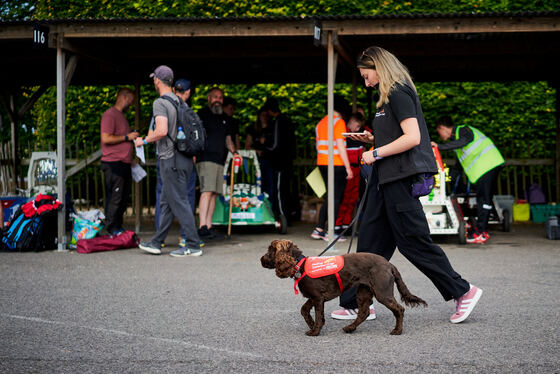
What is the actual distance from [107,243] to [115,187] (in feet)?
3.08

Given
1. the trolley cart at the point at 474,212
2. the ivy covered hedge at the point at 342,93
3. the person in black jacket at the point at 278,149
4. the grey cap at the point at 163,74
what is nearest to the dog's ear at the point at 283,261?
the grey cap at the point at 163,74

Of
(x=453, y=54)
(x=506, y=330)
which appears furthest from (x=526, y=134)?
(x=506, y=330)

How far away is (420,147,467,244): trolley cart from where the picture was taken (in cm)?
1023

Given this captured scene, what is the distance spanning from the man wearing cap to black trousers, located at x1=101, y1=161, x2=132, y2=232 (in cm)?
154

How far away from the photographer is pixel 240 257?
29.9ft

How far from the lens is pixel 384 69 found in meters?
5.03

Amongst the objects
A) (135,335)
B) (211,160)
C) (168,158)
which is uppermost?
(211,160)

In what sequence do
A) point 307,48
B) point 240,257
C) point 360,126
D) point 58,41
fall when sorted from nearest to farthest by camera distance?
point 240,257 < point 58,41 < point 360,126 < point 307,48

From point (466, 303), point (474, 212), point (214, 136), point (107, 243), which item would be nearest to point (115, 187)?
point (107, 243)

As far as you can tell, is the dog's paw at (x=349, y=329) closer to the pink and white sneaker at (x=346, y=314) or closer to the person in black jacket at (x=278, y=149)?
the pink and white sneaker at (x=346, y=314)

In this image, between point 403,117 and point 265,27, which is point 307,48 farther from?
point 403,117

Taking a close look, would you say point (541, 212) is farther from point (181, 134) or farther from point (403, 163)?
point (403, 163)

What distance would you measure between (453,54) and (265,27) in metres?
4.02

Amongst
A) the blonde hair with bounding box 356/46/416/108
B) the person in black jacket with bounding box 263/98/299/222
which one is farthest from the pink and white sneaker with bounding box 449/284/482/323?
the person in black jacket with bounding box 263/98/299/222
